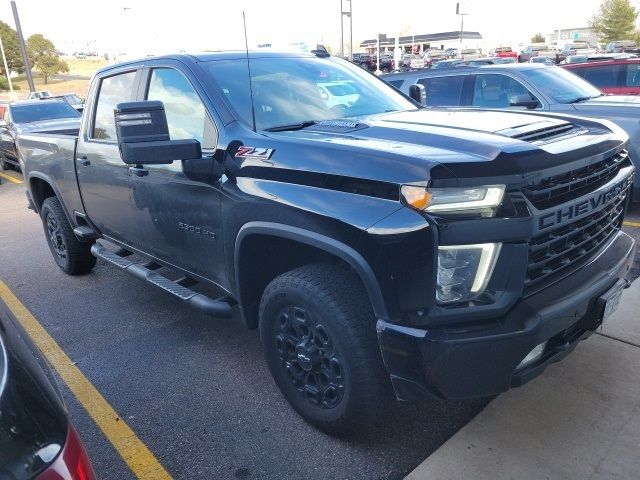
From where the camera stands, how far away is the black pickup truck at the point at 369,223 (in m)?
2.16

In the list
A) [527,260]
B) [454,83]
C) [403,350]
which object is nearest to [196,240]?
[403,350]

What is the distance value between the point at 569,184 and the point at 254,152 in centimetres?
150

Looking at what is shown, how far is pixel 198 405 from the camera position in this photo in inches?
128

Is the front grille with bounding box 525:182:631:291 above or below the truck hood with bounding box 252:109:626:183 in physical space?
below

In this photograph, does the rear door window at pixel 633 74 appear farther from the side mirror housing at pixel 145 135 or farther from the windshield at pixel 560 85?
the side mirror housing at pixel 145 135

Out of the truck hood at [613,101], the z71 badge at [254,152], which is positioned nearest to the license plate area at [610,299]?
the z71 badge at [254,152]

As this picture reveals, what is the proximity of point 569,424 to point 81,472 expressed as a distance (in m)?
2.36

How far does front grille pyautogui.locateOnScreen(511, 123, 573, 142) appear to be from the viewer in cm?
249

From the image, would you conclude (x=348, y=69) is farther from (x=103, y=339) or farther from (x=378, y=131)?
(x=103, y=339)

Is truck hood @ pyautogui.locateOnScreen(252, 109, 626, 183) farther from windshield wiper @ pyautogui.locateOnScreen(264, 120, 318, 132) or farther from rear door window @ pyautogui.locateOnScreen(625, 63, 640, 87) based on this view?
rear door window @ pyautogui.locateOnScreen(625, 63, 640, 87)

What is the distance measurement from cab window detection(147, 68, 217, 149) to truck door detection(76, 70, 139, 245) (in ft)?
1.30

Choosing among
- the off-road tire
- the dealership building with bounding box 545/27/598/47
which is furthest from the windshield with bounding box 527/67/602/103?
the dealership building with bounding box 545/27/598/47

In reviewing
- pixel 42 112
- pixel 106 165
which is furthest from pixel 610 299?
pixel 42 112

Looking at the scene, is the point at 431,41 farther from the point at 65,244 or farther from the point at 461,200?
the point at 461,200
